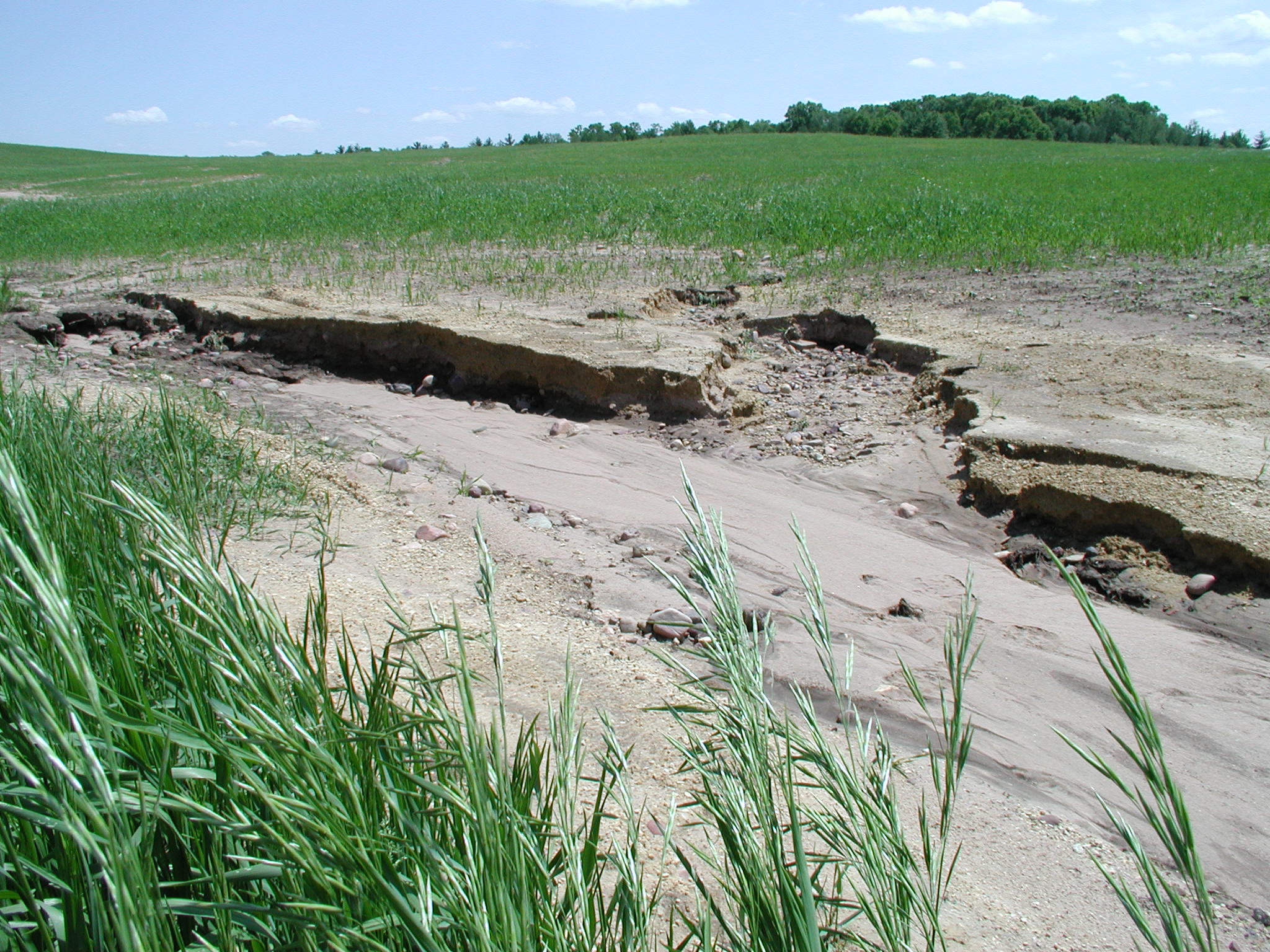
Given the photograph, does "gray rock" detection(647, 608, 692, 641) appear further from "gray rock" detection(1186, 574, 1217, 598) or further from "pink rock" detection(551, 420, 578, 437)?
"pink rock" detection(551, 420, 578, 437)

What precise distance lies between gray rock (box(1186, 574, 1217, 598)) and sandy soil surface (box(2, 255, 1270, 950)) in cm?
6

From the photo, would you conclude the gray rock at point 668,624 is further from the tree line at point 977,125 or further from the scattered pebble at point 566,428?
the tree line at point 977,125

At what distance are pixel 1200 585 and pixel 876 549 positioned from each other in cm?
127

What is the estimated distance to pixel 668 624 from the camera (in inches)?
125

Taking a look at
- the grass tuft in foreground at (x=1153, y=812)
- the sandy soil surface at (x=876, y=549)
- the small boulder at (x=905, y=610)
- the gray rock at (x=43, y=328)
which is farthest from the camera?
the gray rock at (x=43, y=328)

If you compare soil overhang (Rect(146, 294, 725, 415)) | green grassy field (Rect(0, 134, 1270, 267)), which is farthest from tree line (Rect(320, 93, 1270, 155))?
soil overhang (Rect(146, 294, 725, 415))

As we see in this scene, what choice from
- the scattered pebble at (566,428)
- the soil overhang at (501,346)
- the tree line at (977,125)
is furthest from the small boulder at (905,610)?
the tree line at (977,125)

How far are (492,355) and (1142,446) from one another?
13.2 ft

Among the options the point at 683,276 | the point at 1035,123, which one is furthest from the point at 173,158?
the point at 683,276

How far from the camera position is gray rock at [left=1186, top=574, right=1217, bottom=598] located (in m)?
3.47

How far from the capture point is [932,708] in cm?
272

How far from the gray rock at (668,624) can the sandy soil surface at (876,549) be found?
88 mm

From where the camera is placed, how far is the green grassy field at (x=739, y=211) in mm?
9906

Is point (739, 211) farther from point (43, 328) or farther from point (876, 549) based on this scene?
point (876, 549)
